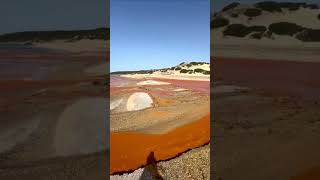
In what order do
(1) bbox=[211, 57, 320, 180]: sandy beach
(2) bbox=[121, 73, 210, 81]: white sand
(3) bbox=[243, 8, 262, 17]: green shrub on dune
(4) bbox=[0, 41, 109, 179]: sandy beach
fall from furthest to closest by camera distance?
(2) bbox=[121, 73, 210, 81]: white sand
(3) bbox=[243, 8, 262, 17]: green shrub on dune
(1) bbox=[211, 57, 320, 180]: sandy beach
(4) bbox=[0, 41, 109, 179]: sandy beach

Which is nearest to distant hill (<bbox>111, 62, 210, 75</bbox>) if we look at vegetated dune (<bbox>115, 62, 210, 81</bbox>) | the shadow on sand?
vegetated dune (<bbox>115, 62, 210, 81</bbox>)

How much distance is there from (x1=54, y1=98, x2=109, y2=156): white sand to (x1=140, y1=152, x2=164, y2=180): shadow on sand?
123 cm

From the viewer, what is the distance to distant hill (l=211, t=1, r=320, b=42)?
461 cm

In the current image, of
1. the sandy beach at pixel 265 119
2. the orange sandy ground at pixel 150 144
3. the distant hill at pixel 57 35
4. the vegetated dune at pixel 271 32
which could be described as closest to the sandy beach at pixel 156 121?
the orange sandy ground at pixel 150 144

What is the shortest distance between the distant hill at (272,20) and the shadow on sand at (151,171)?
6.99ft

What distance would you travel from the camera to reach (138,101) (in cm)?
844

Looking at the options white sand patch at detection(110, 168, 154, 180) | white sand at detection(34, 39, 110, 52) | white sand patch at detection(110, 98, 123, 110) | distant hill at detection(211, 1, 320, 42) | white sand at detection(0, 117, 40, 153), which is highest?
distant hill at detection(211, 1, 320, 42)

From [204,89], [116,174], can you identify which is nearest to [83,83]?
[116,174]

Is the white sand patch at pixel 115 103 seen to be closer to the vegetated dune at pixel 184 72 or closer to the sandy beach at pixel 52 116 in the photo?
the vegetated dune at pixel 184 72

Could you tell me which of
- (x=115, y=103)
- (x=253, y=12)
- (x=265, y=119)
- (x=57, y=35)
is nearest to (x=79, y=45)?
(x=57, y=35)

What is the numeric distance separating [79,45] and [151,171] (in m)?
2.14

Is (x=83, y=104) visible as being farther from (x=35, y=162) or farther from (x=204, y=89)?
(x=204, y=89)

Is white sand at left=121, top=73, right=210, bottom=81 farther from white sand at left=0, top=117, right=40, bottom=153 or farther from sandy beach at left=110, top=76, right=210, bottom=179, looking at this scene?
white sand at left=0, top=117, right=40, bottom=153

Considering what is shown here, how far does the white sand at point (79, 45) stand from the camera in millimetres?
4395
